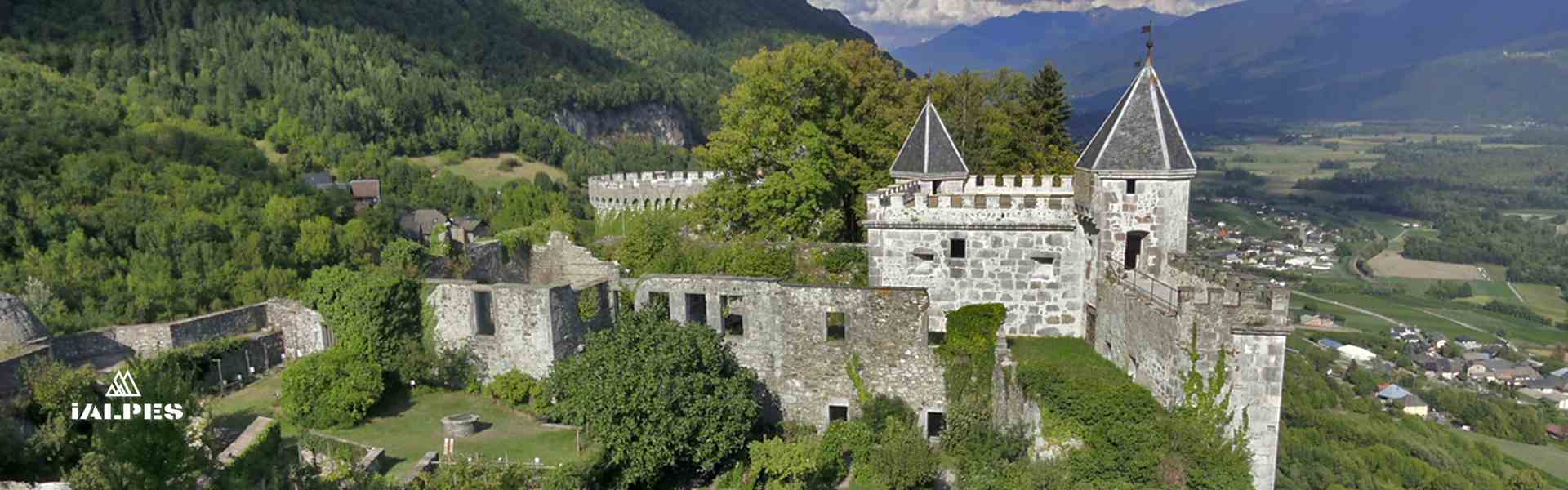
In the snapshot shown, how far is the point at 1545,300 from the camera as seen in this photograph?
86688 millimetres

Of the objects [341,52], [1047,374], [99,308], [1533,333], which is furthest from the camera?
[341,52]

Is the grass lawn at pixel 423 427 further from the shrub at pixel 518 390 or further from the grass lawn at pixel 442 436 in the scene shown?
the shrub at pixel 518 390

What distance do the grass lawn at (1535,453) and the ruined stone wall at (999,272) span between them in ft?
121

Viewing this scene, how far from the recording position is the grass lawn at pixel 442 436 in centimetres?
1816

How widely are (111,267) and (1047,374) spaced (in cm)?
2866

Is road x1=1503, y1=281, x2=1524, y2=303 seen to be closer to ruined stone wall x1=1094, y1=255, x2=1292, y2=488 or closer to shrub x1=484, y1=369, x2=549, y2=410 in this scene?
ruined stone wall x1=1094, y1=255, x2=1292, y2=488

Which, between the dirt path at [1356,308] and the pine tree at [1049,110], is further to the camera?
the dirt path at [1356,308]

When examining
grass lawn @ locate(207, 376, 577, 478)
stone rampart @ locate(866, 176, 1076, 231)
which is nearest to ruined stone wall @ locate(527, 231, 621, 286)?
grass lawn @ locate(207, 376, 577, 478)

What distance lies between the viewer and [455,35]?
114312 millimetres

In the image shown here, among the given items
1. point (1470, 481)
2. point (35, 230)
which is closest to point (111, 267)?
point (35, 230)

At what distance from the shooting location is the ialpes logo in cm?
1041

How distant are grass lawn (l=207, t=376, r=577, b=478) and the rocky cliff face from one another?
86.8 metres

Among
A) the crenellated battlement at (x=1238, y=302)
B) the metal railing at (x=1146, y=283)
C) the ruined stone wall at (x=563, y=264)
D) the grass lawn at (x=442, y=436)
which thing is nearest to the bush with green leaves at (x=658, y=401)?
the grass lawn at (x=442, y=436)

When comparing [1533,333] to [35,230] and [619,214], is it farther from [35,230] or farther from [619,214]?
[35,230]
